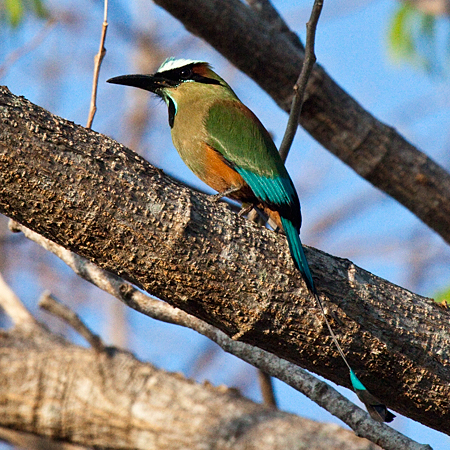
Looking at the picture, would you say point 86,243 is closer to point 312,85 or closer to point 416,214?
point 312,85

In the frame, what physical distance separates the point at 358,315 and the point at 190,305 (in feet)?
2.12

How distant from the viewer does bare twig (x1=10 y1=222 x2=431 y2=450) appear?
2.73 m

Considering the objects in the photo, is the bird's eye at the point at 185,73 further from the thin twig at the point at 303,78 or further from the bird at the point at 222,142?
the thin twig at the point at 303,78

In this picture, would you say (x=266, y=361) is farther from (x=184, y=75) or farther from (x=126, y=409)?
(x=184, y=75)

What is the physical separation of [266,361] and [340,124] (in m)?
1.83

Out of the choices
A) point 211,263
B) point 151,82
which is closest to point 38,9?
point 151,82

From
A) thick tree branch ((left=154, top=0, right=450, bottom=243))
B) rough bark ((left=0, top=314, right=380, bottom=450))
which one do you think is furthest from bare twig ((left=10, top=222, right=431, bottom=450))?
thick tree branch ((left=154, top=0, right=450, bottom=243))

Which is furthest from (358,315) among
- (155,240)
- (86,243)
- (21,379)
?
(21,379)

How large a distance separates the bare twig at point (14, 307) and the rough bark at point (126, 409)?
8.2 inches

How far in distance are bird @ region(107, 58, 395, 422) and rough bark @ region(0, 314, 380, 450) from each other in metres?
1.24

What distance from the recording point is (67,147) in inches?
86.1

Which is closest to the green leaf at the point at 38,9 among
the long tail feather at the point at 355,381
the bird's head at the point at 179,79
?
the bird's head at the point at 179,79

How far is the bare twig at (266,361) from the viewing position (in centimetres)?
273

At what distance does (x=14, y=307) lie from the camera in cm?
457
